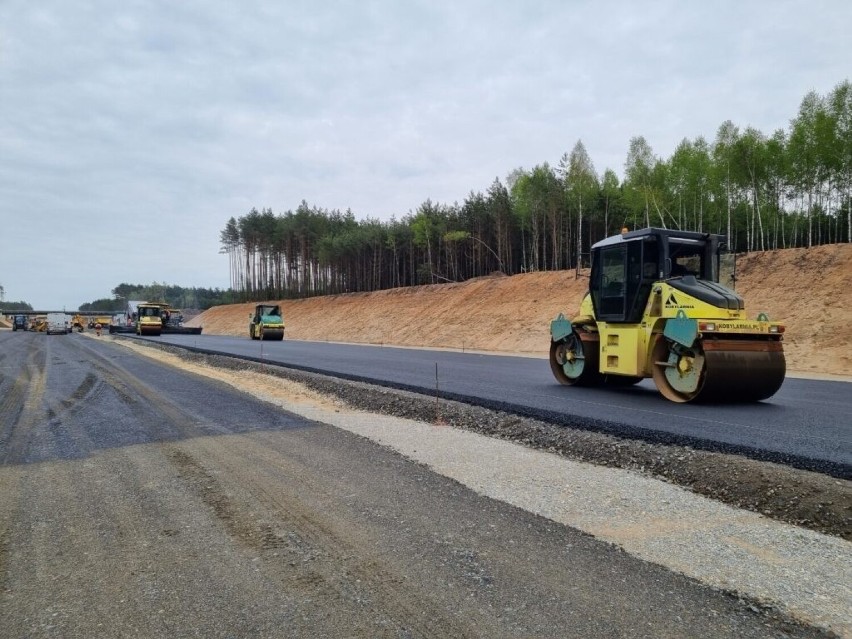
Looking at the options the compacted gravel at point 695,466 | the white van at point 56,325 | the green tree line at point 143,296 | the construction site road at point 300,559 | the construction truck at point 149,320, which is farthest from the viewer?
the green tree line at point 143,296

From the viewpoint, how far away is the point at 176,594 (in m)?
2.99

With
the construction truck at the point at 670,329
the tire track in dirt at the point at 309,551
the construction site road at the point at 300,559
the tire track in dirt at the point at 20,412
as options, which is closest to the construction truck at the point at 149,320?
the tire track in dirt at the point at 20,412

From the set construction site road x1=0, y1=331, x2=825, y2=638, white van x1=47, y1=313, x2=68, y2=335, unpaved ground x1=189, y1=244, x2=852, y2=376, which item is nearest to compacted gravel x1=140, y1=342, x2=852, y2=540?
construction site road x1=0, y1=331, x2=825, y2=638

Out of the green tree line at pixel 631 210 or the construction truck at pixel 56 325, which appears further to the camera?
the construction truck at pixel 56 325

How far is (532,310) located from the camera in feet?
106

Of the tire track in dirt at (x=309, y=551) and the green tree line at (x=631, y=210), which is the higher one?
the green tree line at (x=631, y=210)

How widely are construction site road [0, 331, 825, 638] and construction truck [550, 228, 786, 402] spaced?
5.03 m

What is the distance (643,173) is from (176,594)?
138 feet

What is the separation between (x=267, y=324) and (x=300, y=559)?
3387cm

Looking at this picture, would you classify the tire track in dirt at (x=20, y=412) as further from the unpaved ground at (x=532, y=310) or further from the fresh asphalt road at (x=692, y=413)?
the unpaved ground at (x=532, y=310)

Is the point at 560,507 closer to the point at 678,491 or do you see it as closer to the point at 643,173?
the point at 678,491

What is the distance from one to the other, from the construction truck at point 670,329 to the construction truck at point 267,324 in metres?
27.6

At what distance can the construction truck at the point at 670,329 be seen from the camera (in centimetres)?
820

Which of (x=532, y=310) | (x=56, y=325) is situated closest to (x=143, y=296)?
(x=56, y=325)
